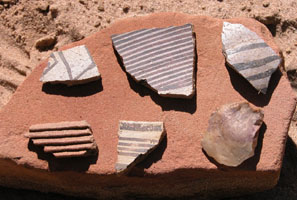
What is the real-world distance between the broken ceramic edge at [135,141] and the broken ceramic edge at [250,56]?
1.60 feet

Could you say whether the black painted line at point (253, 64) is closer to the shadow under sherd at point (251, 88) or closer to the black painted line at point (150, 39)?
the shadow under sherd at point (251, 88)

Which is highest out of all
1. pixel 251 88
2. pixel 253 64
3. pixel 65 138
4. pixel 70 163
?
pixel 253 64

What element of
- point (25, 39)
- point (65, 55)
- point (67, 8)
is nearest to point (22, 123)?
point (65, 55)

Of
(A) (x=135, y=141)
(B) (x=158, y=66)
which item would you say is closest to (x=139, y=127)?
(A) (x=135, y=141)

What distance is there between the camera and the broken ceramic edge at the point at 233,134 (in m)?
2.15

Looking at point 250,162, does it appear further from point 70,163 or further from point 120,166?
point 70,163

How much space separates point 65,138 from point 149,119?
407mm

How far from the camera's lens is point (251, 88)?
237 cm

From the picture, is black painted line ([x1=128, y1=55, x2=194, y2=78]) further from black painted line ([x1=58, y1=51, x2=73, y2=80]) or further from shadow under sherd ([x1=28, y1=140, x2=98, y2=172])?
shadow under sherd ([x1=28, y1=140, x2=98, y2=172])

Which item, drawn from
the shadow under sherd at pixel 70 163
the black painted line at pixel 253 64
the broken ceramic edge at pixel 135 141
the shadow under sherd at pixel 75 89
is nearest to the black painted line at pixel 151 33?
the shadow under sherd at pixel 75 89

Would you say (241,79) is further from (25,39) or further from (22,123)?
(25,39)

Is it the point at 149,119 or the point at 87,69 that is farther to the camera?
the point at 87,69

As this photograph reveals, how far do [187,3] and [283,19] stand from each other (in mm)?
607

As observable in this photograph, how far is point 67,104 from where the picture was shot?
2441mm
